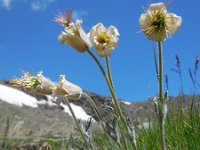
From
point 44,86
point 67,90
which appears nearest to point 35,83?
point 44,86

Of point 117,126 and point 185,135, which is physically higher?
point 185,135

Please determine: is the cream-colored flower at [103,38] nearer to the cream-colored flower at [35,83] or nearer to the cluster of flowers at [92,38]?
the cluster of flowers at [92,38]

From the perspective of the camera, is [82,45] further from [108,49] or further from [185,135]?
[185,135]

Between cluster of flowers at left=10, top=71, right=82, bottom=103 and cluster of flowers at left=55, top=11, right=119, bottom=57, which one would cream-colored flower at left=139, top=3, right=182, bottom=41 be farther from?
cluster of flowers at left=10, top=71, right=82, bottom=103

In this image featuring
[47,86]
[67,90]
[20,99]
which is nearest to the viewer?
[67,90]

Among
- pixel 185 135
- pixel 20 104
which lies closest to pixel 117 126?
pixel 185 135

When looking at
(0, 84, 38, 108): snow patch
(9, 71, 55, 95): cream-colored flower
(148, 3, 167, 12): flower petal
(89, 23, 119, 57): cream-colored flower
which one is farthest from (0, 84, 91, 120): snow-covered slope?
(148, 3, 167, 12): flower petal

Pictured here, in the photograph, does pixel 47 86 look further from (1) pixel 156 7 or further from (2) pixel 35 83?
(1) pixel 156 7
